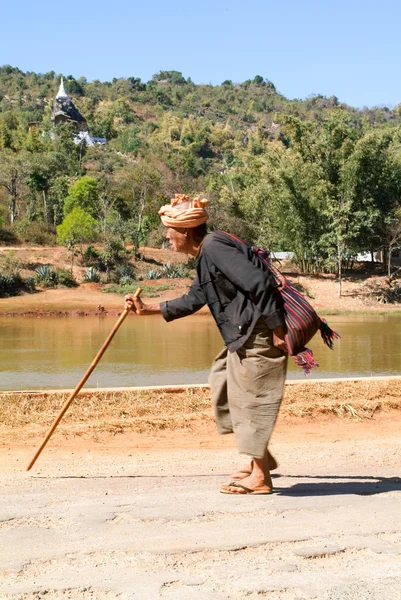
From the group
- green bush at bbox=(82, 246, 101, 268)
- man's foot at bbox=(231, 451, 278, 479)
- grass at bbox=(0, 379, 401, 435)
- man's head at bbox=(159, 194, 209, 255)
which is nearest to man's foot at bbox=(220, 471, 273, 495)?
man's foot at bbox=(231, 451, 278, 479)

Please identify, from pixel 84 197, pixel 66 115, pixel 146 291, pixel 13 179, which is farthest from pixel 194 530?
pixel 66 115

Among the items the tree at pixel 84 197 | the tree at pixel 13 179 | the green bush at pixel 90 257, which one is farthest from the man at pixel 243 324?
the tree at pixel 13 179

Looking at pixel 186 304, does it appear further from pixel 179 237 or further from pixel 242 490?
pixel 242 490

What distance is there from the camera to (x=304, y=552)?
3035 mm

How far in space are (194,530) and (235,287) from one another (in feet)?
3.92

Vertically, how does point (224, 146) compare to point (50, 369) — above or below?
above

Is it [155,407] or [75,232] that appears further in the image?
[75,232]

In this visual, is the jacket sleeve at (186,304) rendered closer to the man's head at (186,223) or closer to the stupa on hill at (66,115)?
the man's head at (186,223)

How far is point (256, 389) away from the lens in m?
3.92

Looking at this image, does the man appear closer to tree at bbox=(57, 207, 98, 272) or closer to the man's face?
the man's face

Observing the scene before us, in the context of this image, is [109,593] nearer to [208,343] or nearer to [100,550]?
[100,550]

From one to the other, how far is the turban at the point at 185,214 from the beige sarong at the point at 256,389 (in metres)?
0.63

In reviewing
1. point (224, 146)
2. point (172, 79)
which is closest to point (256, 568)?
point (224, 146)

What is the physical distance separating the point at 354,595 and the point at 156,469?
7.23 feet
